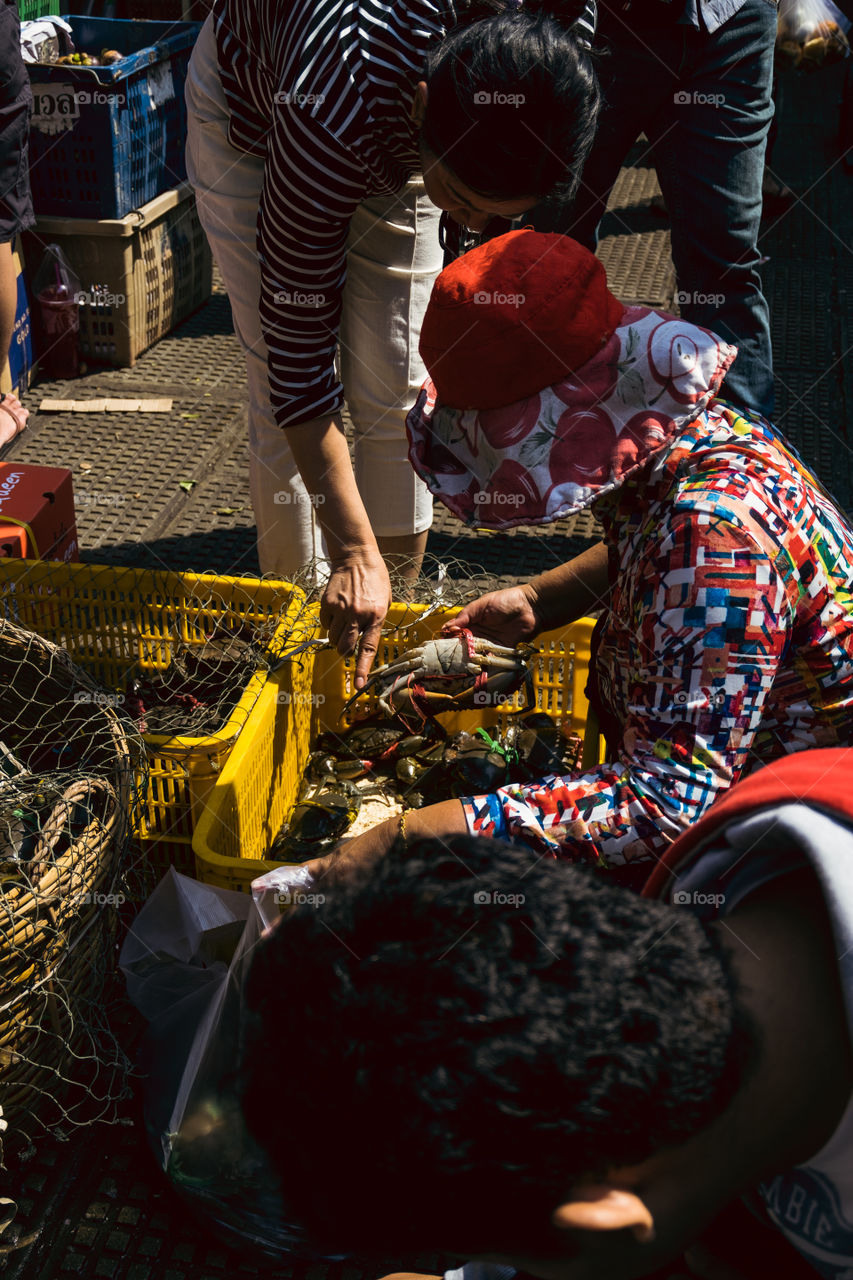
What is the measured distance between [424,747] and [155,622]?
0.66 meters

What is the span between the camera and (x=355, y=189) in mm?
1935

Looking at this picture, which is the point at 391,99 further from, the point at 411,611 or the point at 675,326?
the point at 411,611

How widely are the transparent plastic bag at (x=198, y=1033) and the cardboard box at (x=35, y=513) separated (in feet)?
3.23

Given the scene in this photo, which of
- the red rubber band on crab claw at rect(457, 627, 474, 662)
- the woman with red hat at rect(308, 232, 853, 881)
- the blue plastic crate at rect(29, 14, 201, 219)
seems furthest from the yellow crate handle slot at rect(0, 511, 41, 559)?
the blue plastic crate at rect(29, 14, 201, 219)

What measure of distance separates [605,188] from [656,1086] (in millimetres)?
2765

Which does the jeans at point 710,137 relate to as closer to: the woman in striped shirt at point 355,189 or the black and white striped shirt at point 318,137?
the woman in striped shirt at point 355,189

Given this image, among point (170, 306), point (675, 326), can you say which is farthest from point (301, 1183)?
point (170, 306)

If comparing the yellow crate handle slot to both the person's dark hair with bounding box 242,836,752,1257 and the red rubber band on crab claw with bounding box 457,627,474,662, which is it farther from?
the person's dark hair with bounding box 242,836,752,1257

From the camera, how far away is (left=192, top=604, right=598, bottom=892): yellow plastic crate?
1983mm

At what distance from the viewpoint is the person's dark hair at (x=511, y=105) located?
1.63 m

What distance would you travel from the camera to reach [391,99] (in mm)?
1856

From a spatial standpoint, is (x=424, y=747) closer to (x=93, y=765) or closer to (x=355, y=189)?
(x=93, y=765)

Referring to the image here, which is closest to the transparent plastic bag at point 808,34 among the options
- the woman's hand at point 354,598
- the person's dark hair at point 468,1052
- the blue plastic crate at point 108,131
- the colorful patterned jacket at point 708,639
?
the blue plastic crate at point 108,131

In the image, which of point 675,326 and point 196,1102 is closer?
point 675,326
